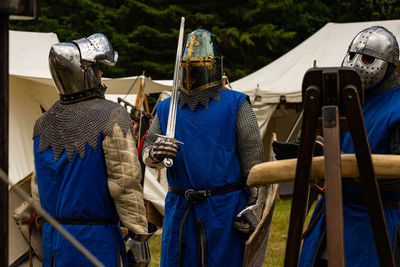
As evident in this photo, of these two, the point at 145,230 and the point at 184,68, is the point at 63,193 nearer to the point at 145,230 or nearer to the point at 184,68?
the point at 145,230

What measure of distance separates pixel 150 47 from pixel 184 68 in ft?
52.7

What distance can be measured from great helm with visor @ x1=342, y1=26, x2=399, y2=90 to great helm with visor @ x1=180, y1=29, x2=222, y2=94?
883 mm

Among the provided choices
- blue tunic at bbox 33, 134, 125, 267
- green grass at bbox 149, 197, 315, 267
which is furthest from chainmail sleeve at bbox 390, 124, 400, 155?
green grass at bbox 149, 197, 315, 267

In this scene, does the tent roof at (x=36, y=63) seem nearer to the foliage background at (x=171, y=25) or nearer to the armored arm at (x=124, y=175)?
the armored arm at (x=124, y=175)

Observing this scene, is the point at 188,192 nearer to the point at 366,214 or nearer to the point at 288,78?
the point at 366,214

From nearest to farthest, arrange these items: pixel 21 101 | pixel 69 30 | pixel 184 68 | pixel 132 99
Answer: pixel 184 68 → pixel 21 101 → pixel 132 99 → pixel 69 30

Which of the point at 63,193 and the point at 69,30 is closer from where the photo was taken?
the point at 63,193

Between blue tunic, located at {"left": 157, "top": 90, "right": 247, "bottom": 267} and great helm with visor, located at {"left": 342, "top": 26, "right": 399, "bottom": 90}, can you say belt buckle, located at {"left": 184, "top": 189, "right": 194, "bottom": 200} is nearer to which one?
blue tunic, located at {"left": 157, "top": 90, "right": 247, "bottom": 267}

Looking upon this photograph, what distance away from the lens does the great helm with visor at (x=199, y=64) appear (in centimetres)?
362

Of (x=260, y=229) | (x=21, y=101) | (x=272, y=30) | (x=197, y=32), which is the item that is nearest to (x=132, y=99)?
(x=21, y=101)

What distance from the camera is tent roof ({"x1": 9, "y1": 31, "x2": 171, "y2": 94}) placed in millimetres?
9365

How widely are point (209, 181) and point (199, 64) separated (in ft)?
2.30

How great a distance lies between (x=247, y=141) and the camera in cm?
350

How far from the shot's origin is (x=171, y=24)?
19250 mm
